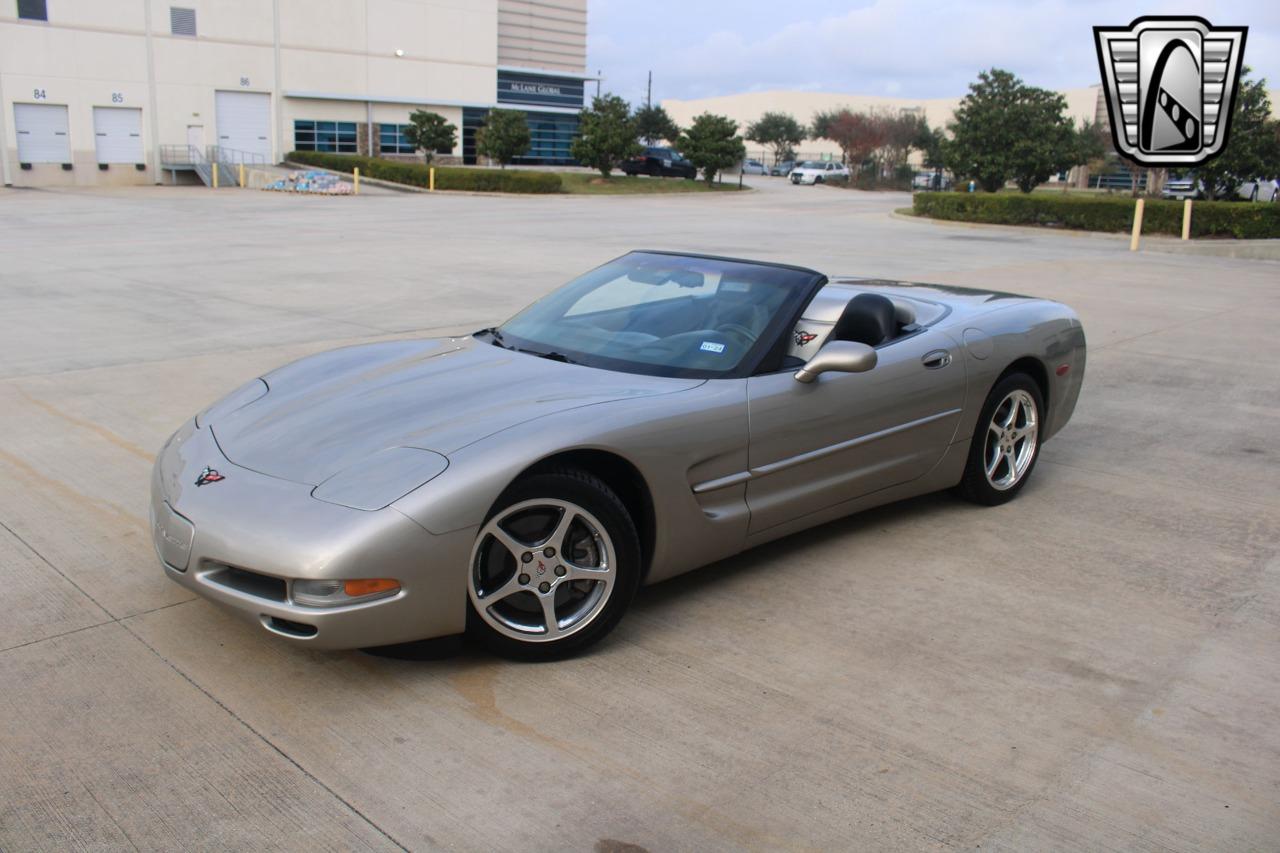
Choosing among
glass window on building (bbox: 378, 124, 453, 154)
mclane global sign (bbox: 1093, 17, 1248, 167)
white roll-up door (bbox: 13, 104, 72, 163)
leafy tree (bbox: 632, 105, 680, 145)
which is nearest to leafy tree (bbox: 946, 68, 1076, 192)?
mclane global sign (bbox: 1093, 17, 1248, 167)

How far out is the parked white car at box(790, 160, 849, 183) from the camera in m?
63.5

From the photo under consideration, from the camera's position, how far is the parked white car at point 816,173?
2500 inches

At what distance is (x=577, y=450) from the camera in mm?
3689

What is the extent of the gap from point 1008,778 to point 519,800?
1346 millimetres

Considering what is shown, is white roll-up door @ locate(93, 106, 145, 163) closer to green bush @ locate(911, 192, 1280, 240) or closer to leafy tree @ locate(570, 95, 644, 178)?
leafy tree @ locate(570, 95, 644, 178)

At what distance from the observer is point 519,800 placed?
2943 millimetres

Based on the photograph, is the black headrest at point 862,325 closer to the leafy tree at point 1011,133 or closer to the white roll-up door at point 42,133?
the leafy tree at point 1011,133

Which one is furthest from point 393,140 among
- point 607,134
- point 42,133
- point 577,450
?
point 577,450

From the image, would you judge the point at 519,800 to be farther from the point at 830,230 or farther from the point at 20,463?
the point at 830,230

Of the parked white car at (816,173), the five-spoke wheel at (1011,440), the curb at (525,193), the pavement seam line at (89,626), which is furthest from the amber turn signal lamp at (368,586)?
the parked white car at (816,173)

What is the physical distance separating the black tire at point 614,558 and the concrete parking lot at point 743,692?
0.27 feet

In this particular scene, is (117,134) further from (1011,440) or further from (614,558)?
(614,558)

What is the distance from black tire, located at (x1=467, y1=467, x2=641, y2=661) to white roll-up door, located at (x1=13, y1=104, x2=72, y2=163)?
47.6 meters

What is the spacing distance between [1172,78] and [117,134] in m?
40.6
